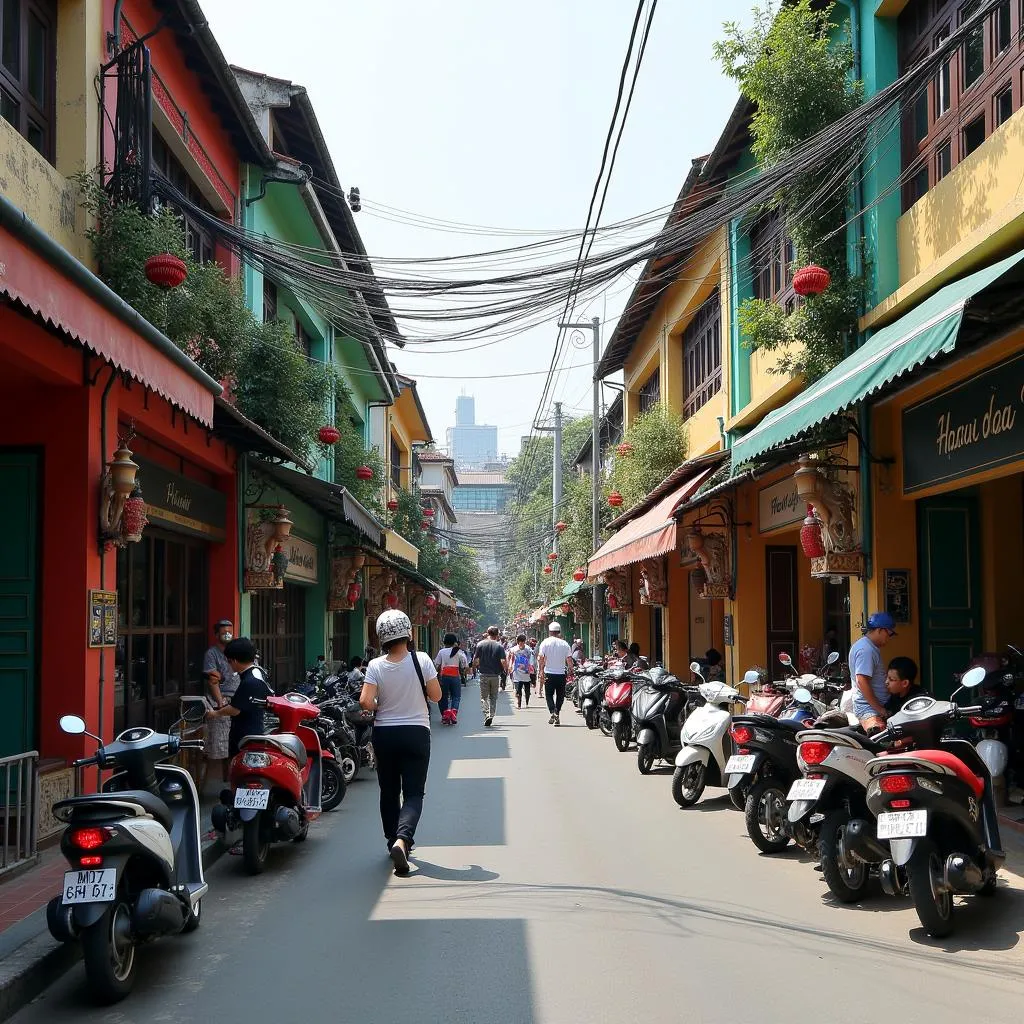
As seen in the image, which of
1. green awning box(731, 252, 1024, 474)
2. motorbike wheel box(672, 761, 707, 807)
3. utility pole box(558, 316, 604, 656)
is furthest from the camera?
utility pole box(558, 316, 604, 656)

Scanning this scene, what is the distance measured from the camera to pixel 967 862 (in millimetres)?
5840

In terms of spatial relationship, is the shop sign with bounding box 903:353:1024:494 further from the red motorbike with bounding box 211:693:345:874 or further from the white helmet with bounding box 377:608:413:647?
the red motorbike with bounding box 211:693:345:874

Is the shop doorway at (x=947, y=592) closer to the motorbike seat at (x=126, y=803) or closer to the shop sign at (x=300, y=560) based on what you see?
the motorbike seat at (x=126, y=803)

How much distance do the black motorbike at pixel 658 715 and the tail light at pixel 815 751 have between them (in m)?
5.85

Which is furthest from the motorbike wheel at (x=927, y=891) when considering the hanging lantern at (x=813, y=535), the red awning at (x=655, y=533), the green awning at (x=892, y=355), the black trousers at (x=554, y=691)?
the black trousers at (x=554, y=691)

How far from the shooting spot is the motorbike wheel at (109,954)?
4.78 metres

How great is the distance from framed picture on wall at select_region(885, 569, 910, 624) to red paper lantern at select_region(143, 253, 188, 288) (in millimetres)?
7230

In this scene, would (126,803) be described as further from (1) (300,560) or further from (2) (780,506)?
(1) (300,560)

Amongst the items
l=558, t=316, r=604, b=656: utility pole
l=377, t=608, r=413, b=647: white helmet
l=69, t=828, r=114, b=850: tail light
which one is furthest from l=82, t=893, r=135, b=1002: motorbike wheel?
l=558, t=316, r=604, b=656: utility pole

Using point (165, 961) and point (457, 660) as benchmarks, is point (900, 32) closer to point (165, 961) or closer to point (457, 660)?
point (165, 961)

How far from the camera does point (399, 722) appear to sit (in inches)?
304

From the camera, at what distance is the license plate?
5684 mm

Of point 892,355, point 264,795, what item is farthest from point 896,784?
point 264,795

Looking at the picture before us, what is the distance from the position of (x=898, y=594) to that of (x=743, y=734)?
10.3 ft
